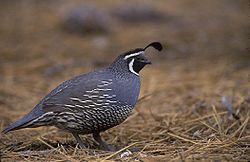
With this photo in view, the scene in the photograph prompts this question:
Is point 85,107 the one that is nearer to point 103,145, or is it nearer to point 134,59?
point 103,145

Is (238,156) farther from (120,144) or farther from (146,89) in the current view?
(146,89)

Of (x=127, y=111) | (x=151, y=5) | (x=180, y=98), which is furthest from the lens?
(x=151, y=5)

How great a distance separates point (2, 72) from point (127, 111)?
3669mm

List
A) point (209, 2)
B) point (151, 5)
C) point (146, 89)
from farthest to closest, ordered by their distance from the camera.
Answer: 1. point (209, 2)
2. point (151, 5)
3. point (146, 89)

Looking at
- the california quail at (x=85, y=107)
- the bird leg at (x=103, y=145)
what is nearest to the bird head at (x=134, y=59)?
the california quail at (x=85, y=107)

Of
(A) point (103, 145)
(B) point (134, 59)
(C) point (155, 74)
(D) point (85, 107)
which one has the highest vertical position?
(B) point (134, 59)

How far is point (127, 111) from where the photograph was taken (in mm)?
3992

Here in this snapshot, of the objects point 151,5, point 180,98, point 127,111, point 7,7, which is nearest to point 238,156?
point 127,111

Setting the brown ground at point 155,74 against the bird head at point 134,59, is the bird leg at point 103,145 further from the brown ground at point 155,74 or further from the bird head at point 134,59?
the bird head at point 134,59

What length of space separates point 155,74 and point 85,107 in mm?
3230

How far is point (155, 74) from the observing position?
277 inches

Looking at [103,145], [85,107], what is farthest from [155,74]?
[85,107]

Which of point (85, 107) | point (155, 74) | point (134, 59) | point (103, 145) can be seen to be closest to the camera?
point (85, 107)

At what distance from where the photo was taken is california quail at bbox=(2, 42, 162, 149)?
12.8 ft
